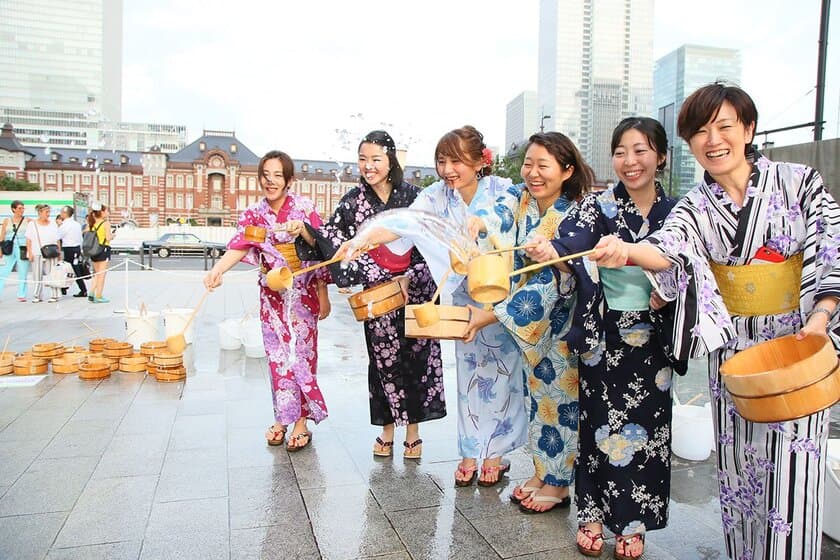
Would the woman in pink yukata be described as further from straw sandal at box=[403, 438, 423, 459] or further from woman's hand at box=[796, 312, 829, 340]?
woman's hand at box=[796, 312, 829, 340]

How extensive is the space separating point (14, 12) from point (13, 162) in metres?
48.5

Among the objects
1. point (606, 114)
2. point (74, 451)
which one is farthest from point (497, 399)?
point (606, 114)

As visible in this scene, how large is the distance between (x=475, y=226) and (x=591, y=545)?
4.85 feet

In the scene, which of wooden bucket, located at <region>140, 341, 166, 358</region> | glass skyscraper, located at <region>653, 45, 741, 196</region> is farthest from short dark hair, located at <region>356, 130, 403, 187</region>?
glass skyscraper, located at <region>653, 45, 741, 196</region>

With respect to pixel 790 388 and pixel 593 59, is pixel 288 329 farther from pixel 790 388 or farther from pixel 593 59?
pixel 593 59

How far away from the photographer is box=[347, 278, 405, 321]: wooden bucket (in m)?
3.36

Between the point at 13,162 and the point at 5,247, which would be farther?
the point at 13,162

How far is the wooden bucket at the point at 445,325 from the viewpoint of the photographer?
275 centimetres

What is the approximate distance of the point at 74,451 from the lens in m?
3.64

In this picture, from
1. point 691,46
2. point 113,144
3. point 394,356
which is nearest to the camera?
point 394,356

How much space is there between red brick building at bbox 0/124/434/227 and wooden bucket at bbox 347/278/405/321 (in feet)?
234

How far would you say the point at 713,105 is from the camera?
2.13 m

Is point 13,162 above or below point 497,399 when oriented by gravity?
above

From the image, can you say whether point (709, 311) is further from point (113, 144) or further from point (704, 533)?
point (113, 144)
